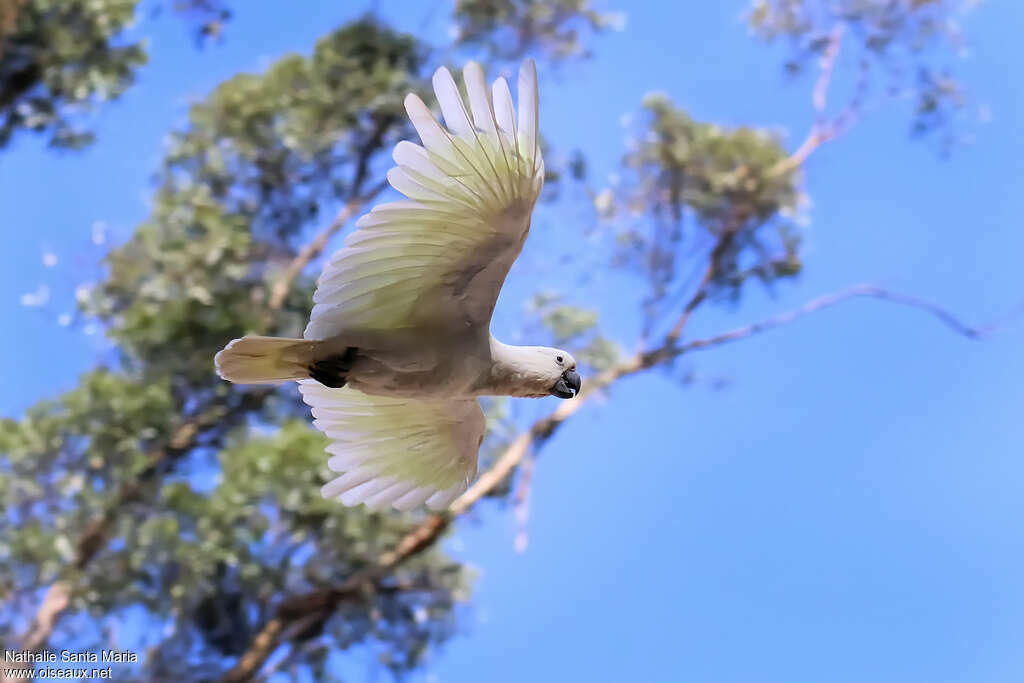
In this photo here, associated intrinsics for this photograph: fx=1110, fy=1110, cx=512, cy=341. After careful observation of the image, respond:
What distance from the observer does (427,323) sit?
2.45 metres

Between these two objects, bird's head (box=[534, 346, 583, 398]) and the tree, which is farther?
the tree

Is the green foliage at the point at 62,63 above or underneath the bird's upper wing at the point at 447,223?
above

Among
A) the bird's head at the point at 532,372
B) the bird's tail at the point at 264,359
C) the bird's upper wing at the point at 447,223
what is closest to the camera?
the bird's upper wing at the point at 447,223

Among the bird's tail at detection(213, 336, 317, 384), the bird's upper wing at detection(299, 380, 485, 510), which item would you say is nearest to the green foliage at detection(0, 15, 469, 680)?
the bird's upper wing at detection(299, 380, 485, 510)

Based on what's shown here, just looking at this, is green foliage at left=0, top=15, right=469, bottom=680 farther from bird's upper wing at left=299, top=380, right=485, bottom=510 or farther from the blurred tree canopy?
bird's upper wing at left=299, top=380, right=485, bottom=510

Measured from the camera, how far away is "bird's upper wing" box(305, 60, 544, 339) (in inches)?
80.2

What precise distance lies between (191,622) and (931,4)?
5311mm

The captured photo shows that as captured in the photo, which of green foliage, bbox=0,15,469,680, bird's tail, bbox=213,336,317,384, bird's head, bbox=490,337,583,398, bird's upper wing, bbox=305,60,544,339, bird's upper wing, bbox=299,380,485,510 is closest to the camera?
bird's upper wing, bbox=305,60,544,339

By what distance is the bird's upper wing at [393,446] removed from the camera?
2.78m

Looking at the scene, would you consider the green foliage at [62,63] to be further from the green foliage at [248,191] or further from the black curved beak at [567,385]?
the black curved beak at [567,385]

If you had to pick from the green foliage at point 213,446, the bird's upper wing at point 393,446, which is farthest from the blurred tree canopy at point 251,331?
the bird's upper wing at point 393,446

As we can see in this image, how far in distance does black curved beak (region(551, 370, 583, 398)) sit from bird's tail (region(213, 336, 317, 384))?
589mm

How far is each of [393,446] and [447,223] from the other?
2.55ft

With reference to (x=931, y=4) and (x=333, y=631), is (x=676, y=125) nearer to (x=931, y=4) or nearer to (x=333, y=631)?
(x=931, y=4)
